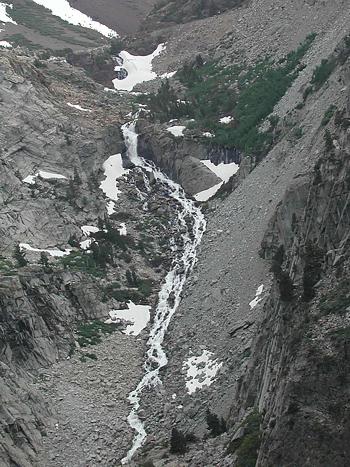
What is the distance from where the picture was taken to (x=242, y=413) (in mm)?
26453

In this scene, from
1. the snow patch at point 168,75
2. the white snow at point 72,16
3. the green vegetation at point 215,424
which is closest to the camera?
the green vegetation at point 215,424

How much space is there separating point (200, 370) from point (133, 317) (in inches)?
367

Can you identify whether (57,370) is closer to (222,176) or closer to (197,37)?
(222,176)

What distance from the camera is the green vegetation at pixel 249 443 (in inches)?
808

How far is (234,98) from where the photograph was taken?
6594cm

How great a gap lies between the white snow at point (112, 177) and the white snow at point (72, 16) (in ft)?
244

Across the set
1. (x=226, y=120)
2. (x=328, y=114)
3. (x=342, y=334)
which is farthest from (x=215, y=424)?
(x=226, y=120)

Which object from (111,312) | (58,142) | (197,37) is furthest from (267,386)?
(197,37)

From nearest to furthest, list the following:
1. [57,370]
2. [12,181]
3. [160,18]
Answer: [57,370] < [12,181] < [160,18]

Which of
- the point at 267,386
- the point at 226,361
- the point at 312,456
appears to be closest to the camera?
the point at 312,456

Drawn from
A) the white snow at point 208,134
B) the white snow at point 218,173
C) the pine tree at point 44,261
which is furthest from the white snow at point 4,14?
the pine tree at point 44,261

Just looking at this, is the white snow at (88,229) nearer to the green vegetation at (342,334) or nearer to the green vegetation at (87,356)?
the green vegetation at (87,356)

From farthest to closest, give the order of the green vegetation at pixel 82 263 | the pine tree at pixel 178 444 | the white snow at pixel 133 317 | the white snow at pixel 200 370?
1. the green vegetation at pixel 82 263
2. the white snow at pixel 133 317
3. the white snow at pixel 200 370
4. the pine tree at pixel 178 444

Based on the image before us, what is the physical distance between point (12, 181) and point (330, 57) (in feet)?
82.6
